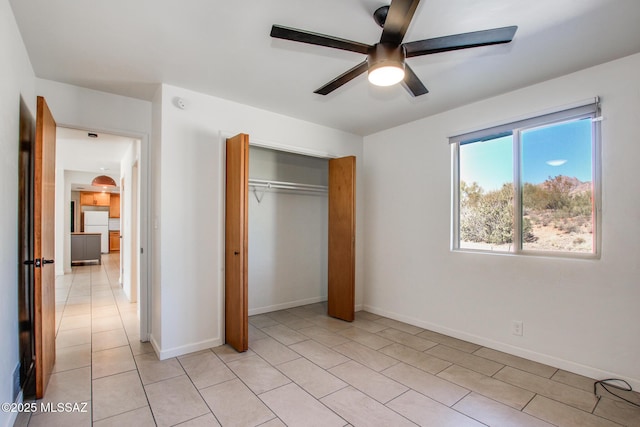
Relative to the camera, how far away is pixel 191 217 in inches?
118

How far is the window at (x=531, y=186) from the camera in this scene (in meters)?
2.58

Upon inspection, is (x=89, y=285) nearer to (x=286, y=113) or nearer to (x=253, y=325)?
(x=253, y=325)

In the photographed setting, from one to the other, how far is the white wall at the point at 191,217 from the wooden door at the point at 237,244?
0.36ft

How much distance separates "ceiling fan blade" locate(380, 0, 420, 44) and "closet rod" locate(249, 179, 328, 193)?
2.61 metres

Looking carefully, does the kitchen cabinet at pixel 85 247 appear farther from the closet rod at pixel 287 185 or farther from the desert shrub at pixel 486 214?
the desert shrub at pixel 486 214

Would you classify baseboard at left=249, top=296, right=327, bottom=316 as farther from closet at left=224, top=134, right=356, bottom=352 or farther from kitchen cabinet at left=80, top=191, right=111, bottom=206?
kitchen cabinet at left=80, top=191, right=111, bottom=206

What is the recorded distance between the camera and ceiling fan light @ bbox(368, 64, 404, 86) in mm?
1721

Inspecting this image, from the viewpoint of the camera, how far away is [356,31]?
79.6 inches

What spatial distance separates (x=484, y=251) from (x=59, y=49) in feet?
13.2

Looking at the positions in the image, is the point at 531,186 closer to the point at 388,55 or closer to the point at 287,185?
the point at 388,55

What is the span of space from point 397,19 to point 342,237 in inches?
109

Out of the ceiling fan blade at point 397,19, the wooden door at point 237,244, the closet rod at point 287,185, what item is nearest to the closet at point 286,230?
the closet rod at point 287,185

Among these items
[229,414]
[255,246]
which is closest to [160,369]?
[229,414]
